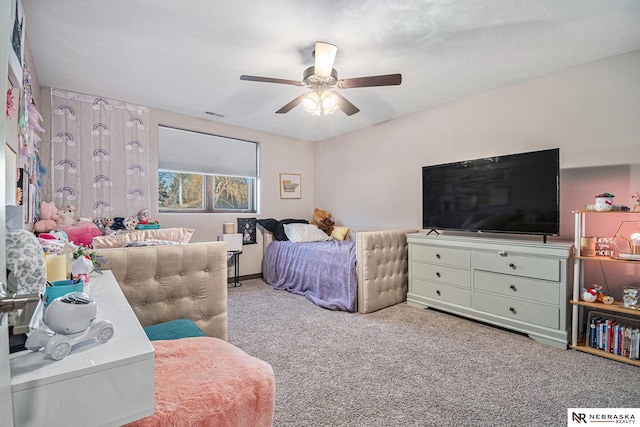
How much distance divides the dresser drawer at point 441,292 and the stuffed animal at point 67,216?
3.60 metres

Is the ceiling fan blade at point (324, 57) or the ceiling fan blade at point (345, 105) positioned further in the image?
the ceiling fan blade at point (345, 105)

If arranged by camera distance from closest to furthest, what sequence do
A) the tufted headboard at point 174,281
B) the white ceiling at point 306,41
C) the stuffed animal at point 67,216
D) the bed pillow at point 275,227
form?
1. the tufted headboard at point 174,281
2. the white ceiling at point 306,41
3. the stuffed animal at point 67,216
4. the bed pillow at point 275,227

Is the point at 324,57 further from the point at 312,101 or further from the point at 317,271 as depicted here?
the point at 317,271

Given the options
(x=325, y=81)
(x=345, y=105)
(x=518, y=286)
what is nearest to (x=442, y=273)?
(x=518, y=286)

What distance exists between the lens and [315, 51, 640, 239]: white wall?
2340mm

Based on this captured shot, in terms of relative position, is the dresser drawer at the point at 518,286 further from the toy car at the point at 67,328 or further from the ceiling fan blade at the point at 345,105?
the toy car at the point at 67,328

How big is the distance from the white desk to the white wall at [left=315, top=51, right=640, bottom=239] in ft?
10.6

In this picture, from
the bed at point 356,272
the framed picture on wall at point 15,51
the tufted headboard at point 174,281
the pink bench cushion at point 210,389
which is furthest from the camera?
the bed at point 356,272

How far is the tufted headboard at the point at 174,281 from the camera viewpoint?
1.67 metres

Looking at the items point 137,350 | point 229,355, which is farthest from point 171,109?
point 137,350

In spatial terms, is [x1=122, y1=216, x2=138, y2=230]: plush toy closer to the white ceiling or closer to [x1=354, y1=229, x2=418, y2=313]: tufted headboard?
the white ceiling

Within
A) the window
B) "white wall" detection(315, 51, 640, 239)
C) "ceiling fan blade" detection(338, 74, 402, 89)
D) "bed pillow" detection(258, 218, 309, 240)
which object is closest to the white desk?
"ceiling fan blade" detection(338, 74, 402, 89)

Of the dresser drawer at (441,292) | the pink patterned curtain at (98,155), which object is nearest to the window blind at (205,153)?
the pink patterned curtain at (98,155)

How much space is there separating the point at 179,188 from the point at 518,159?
3.92m
